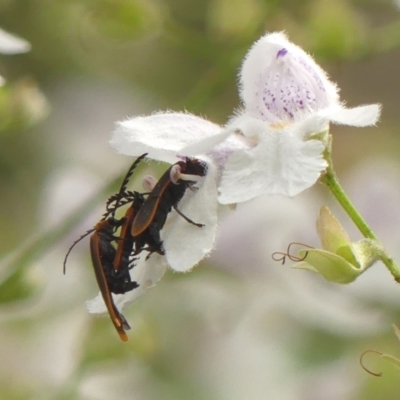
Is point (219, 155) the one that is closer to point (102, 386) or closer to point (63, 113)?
point (102, 386)

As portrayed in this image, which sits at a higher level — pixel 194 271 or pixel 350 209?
pixel 350 209

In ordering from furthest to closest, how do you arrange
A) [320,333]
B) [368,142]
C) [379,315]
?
[368,142] < [320,333] < [379,315]

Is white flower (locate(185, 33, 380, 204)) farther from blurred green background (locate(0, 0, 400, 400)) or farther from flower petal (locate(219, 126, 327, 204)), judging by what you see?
blurred green background (locate(0, 0, 400, 400))

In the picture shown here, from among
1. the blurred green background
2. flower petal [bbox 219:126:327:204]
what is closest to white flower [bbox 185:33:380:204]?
flower petal [bbox 219:126:327:204]

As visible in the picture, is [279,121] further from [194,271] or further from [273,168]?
[194,271]

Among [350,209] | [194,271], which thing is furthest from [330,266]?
[194,271]

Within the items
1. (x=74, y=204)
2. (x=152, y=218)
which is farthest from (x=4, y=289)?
(x=74, y=204)
